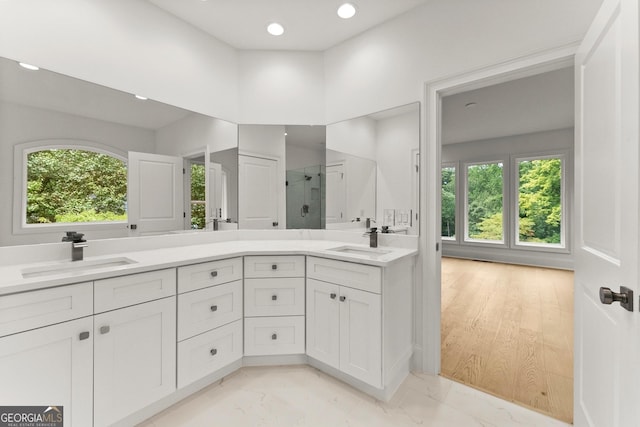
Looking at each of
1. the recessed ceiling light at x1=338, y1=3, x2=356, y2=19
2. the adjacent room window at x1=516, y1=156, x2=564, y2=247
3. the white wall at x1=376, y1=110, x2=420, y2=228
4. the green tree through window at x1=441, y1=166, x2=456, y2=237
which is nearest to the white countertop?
the white wall at x1=376, y1=110, x2=420, y2=228

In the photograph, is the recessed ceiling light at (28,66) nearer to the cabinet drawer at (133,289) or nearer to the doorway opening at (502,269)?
the cabinet drawer at (133,289)

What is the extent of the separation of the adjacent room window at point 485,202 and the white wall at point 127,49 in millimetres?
5754

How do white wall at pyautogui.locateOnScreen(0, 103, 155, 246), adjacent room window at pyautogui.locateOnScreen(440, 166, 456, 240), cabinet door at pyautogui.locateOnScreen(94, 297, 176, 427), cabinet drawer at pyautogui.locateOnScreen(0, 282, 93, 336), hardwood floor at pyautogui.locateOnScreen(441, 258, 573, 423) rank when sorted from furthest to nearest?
adjacent room window at pyautogui.locateOnScreen(440, 166, 456, 240), hardwood floor at pyautogui.locateOnScreen(441, 258, 573, 423), white wall at pyautogui.locateOnScreen(0, 103, 155, 246), cabinet door at pyautogui.locateOnScreen(94, 297, 176, 427), cabinet drawer at pyautogui.locateOnScreen(0, 282, 93, 336)

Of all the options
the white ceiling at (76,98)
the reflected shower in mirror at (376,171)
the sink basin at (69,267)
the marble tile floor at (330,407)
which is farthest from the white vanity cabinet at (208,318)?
the white ceiling at (76,98)

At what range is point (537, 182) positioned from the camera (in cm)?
567

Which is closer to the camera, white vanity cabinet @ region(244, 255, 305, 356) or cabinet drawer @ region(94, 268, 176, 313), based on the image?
cabinet drawer @ region(94, 268, 176, 313)

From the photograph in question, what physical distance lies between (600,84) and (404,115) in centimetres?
116

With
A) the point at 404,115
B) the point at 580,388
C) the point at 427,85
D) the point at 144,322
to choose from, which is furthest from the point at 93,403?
the point at 427,85

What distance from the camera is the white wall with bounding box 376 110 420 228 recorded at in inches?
83.7

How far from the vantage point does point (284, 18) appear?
7.44 feet

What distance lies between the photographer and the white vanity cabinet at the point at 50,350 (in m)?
1.14

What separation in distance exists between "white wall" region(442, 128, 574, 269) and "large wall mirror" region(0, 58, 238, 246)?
5777 millimetres

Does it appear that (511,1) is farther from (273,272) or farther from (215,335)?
(215,335)

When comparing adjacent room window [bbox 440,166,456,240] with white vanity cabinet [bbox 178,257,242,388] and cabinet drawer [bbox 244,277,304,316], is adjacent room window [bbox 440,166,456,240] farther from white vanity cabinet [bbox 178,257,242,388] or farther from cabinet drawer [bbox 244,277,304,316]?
white vanity cabinet [bbox 178,257,242,388]
